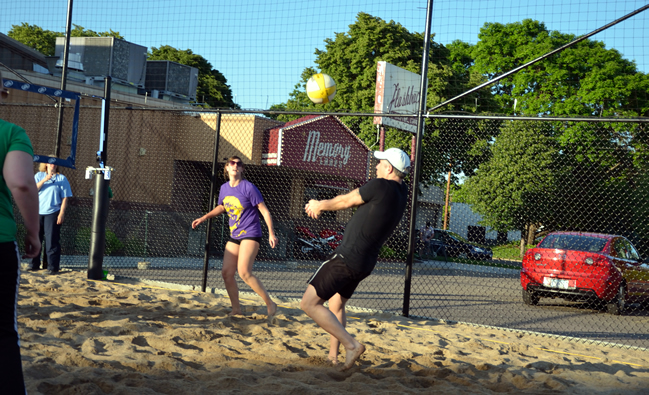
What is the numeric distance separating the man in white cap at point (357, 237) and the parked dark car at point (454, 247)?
18.0 metres

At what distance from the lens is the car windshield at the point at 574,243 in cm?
989

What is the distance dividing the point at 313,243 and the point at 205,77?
1053 inches

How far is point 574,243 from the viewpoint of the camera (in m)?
10.1

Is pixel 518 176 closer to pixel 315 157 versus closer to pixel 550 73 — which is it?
pixel 315 157

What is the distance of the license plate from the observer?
9.60 metres

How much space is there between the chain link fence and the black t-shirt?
3011mm

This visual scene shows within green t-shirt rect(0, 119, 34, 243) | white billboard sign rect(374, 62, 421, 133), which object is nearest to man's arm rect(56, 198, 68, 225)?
green t-shirt rect(0, 119, 34, 243)

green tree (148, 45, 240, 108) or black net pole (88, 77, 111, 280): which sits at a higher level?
green tree (148, 45, 240, 108)

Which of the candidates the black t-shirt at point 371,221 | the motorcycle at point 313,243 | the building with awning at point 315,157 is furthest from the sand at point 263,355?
the building with awning at point 315,157

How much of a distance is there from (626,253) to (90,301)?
897cm

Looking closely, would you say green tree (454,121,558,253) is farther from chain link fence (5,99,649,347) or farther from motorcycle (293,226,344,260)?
motorcycle (293,226,344,260)

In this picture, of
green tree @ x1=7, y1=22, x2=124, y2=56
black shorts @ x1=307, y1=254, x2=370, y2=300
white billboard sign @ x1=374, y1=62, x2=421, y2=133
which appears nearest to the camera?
black shorts @ x1=307, y1=254, x2=370, y2=300

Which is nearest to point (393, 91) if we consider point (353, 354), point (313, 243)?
point (313, 243)

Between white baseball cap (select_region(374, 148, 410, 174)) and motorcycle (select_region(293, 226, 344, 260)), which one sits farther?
motorcycle (select_region(293, 226, 344, 260))
